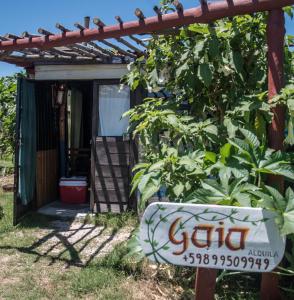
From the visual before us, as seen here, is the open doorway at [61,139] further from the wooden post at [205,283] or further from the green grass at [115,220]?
the wooden post at [205,283]

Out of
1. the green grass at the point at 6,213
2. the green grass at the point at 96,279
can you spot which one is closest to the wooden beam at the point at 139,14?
the green grass at the point at 96,279

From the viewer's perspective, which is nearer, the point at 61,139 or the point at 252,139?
the point at 252,139

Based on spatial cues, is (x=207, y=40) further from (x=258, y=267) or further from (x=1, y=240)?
(x=1, y=240)

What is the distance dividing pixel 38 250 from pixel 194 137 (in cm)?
274

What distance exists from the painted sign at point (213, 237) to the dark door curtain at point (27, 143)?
456 cm

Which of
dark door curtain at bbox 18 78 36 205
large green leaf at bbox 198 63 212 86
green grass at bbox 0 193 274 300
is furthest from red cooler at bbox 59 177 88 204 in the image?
large green leaf at bbox 198 63 212 86

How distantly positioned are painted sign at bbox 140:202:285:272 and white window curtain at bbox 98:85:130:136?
15.0 feet

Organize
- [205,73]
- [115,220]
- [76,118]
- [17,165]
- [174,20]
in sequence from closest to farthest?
[174,20] < [205,73] < [17,165] < [115,220] < [76,118]

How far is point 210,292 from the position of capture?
214cm

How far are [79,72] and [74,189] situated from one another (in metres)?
2.07

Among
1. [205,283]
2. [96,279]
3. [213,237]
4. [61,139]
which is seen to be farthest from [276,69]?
[61,139]

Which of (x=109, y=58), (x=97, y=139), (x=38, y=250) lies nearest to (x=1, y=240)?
(x=38, y=250)

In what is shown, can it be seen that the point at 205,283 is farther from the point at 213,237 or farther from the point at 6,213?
the point at 6,213

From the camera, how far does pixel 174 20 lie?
2846mm
